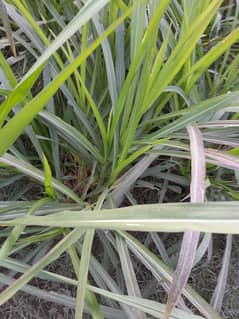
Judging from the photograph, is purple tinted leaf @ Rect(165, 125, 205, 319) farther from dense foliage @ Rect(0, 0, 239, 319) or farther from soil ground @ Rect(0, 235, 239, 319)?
soil ground @ Rect(0, 235, 239, 319)

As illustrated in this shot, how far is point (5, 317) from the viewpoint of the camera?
0.98m

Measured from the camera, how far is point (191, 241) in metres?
0.55

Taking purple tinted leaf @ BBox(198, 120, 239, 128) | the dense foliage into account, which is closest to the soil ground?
the dense foliage

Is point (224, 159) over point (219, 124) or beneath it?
beneath

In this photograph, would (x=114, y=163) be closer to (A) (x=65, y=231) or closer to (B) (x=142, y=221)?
(A) (x=65, y=231)

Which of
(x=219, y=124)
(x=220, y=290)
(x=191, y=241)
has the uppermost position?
(x=219, y=124)

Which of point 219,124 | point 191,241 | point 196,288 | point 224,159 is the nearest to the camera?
point 191,241

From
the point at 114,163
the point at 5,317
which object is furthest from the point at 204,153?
the point at 5,317

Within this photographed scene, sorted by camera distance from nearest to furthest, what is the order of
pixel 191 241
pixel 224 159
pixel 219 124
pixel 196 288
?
pixel 191 241, pixel 224 159, pixel 219 124, pixel 196 288

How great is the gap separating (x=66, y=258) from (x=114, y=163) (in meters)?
0.26

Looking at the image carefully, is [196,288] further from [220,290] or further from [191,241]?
[191,241]

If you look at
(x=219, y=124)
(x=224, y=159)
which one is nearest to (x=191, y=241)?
(x=224, y=159)

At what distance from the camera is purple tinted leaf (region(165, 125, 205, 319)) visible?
54 cm

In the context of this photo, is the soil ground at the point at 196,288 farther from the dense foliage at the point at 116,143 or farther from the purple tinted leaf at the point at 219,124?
the purple tinted leaf at the point at 219,124
